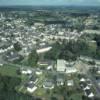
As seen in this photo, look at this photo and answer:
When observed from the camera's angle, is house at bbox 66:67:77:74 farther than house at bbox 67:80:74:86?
Yes

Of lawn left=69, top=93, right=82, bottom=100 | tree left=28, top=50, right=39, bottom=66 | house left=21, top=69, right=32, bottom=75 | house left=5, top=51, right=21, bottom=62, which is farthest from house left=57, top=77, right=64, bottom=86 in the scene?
house left=5, top=51, right=21, bottom=62

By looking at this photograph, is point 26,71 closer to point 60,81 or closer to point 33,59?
point 33,59

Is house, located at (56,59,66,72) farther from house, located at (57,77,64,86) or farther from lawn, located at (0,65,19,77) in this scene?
lawn, located at (0,65,19,77)

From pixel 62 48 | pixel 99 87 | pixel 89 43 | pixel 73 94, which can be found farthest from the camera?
pixel 89 43

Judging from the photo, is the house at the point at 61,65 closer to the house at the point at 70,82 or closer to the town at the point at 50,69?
the town at the point at 50,69

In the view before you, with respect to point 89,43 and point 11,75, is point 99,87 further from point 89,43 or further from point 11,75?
point 89,43

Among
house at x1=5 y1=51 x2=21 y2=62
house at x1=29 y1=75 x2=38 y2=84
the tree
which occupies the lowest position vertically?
house at x1=29 y1=75 x2=38 y2=84

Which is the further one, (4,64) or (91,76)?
(4,64)

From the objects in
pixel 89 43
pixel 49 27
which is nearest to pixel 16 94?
pixel 89 43
